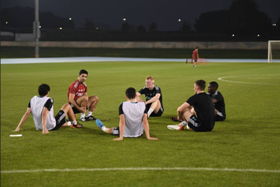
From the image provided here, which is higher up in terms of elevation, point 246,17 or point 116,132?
point 246,17

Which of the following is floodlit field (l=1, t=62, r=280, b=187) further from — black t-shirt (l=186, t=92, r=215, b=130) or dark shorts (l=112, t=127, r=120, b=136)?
black t-shirt (l=186, t=92, r=215, b=130)

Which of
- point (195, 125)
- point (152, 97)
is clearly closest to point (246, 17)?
point (152, 97)

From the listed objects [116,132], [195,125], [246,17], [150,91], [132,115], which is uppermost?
[246,17]

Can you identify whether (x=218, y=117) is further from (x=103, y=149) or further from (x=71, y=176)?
(x=71, y=176)

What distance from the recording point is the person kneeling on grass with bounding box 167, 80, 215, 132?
10047 mm

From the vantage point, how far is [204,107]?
33.0 feet

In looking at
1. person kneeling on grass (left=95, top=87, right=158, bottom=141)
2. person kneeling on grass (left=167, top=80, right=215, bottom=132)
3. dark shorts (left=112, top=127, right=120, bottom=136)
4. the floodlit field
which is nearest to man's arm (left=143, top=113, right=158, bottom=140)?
person kneeling on grass (left=95, top=87, right=158, bottom=141)

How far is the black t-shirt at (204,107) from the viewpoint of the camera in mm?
10031

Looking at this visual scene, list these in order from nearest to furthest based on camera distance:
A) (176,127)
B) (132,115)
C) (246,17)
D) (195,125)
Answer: (132,115) < (195,125) < (176,127) < (246,17)

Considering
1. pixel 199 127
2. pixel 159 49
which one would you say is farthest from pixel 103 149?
pixel 159 49

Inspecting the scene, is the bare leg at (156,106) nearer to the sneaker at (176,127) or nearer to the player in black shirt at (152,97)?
the player in black shirt at (152,97)

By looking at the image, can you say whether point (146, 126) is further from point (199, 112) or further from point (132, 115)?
point (199, 112)

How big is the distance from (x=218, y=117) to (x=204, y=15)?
519 ft

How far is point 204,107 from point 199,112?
225 mm
